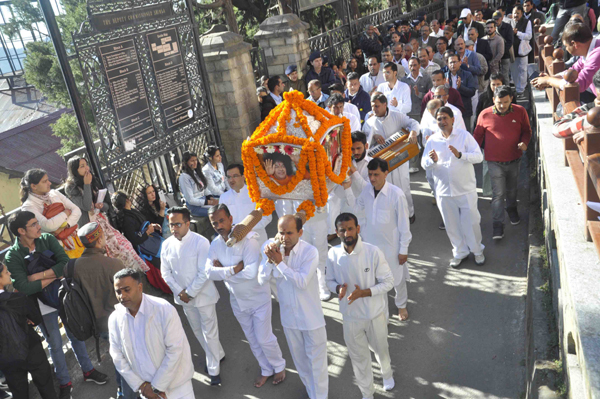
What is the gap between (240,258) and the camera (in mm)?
5242

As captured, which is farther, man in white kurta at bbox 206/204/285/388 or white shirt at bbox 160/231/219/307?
white shirt at bbox 160/231/219/307

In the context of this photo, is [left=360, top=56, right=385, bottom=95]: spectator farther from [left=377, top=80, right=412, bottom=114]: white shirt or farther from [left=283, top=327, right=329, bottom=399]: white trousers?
[left=283, top=327, right=329, bottom=399]: white trousers

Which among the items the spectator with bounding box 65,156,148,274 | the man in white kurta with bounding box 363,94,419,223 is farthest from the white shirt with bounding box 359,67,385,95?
the spectator with bounding box 65,156,148,274

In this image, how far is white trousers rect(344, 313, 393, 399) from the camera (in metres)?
4.90

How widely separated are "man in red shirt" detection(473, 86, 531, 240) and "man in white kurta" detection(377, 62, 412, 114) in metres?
2.05

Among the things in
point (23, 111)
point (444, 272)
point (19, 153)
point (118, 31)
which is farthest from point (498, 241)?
point (23, 111)

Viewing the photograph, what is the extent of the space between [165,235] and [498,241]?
461cm

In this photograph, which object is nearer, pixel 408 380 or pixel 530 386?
pixel 530 386

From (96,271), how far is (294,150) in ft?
7.39

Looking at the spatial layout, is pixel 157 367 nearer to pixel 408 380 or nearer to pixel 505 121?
pixel 408 380

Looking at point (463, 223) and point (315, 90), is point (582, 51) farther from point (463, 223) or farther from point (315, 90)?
point (315, 90)

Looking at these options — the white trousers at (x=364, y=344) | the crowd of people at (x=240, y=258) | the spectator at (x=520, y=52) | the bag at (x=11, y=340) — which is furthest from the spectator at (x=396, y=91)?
the bag at (x=11, y=340)

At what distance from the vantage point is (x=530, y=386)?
14.8 ft

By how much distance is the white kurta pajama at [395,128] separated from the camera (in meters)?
7.81
